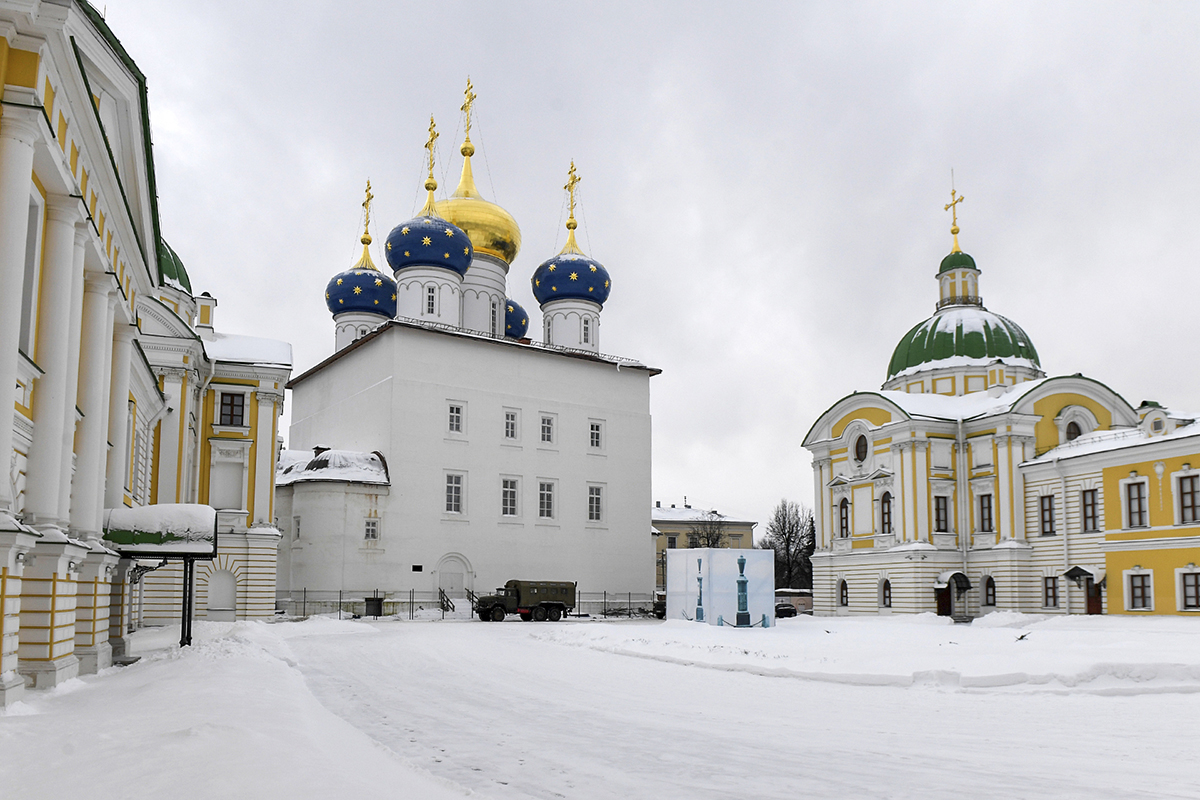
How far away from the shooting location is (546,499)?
45.2 meters

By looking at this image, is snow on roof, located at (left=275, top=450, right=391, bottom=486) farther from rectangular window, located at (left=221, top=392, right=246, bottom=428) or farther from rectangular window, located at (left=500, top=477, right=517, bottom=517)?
rectangular window, located at (left=221, top=392, right=246, bottom=428)

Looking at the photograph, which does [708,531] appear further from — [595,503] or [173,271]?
[173,271]

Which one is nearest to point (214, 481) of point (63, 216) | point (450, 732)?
point (63, 216)

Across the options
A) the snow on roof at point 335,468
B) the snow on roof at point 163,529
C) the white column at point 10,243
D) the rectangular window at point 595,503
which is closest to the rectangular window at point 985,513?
the rectangular window at point 595,503

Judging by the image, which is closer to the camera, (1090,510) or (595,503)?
(1090,510)

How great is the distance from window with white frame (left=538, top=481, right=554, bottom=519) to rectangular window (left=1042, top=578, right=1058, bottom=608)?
19.5m

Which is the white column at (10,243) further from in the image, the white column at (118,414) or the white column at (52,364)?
the white column at (118,414)

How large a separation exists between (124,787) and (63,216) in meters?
7.77

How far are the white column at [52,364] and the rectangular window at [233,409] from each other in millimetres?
22510

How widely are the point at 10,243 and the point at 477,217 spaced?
41643mm

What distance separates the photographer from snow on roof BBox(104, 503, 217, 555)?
16.6 meters

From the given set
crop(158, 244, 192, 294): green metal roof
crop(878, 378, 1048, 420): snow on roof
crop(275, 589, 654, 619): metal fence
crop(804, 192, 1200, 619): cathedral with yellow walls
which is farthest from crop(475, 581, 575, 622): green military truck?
crop(878, 378, 1048, 420): snow on roof

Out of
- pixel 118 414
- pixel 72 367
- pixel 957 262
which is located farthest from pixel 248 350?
pixel 957 262

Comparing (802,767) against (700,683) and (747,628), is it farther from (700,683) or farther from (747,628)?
(747,628)
